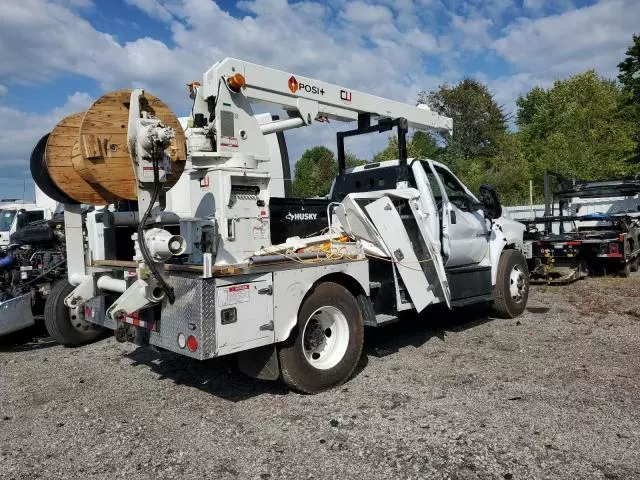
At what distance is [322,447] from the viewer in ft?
13.5

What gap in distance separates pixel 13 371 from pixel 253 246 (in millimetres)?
3433

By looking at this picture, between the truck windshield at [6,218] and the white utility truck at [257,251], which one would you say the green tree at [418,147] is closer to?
the truck windshield at [6,218]

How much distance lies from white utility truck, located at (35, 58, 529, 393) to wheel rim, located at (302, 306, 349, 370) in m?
0.01

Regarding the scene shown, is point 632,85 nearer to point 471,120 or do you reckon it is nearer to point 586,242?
point 471,120

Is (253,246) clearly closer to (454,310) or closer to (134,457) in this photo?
(134,457)

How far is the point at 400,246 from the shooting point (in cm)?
612

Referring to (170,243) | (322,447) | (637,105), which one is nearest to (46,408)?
(170,243)

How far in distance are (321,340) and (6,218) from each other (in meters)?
14.6

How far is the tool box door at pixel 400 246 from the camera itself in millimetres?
5996

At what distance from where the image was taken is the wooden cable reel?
482 centimetres

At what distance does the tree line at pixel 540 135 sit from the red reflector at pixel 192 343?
2333 cm

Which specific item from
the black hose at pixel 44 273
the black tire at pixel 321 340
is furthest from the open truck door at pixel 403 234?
the black hose at pixel 44 273

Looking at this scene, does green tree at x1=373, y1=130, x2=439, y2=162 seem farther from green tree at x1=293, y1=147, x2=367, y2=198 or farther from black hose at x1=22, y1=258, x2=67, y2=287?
black hose at x1=22, y1=258, x2=67, y2=287

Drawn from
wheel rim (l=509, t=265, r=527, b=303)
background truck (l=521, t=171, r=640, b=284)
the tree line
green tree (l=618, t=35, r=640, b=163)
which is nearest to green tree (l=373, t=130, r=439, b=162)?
the tree line
